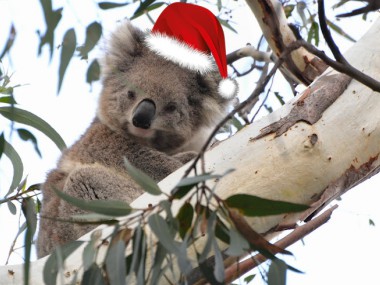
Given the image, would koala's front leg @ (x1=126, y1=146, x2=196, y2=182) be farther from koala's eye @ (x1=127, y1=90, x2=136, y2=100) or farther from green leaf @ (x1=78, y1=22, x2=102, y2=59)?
green leaf @ (x1=78, y1=22, x2=102, y2=59)

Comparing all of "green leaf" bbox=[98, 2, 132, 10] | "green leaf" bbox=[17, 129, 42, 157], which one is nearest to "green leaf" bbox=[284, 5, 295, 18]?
"green leaf" bbox=[17, 129, 42, 157]

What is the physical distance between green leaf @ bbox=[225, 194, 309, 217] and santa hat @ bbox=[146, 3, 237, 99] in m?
1.07

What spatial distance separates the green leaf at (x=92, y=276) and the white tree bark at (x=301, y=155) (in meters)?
0.26

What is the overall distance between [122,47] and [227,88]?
43 cm

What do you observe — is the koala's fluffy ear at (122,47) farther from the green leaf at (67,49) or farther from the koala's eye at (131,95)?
the green leaf at (67,49)

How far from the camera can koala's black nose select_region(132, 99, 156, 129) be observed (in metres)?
2.28

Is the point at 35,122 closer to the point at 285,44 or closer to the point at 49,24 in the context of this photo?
the point at 49,24

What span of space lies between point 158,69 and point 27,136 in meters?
0.89

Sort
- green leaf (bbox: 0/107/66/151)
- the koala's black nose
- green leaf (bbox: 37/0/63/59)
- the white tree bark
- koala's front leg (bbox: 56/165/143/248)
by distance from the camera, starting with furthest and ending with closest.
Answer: the koala's black nose, koala's front leg (bbox: 56/165/143/248), green leaf (bbox: 0/107/66/151), the white tree bark, green leaf (bbox: 37/0/63/59)

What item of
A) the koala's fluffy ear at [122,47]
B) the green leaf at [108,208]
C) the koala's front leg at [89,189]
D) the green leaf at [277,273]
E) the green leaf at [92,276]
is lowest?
the green leaf at [277,273]

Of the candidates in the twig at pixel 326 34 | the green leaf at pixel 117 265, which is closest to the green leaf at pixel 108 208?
the green leaf at pixel 117 265

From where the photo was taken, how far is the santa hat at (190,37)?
2174 mm

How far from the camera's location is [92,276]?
116 centimetres

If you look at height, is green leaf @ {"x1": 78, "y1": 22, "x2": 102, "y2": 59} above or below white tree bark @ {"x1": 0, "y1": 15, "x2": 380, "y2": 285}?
above
